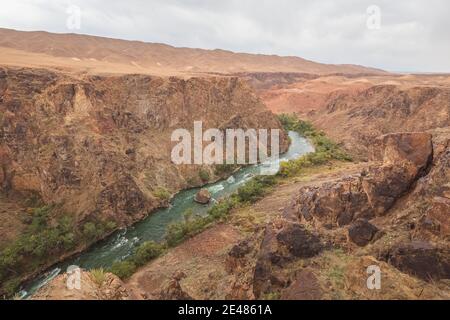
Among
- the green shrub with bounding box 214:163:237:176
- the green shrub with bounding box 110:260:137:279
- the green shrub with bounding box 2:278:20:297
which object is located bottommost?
the green shrub with bounding box 2:278:20:297

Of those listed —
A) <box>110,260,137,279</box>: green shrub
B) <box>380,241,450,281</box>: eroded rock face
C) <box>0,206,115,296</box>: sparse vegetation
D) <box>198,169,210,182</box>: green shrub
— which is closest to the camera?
<box>380,241,450,281</box>: eroded rock face

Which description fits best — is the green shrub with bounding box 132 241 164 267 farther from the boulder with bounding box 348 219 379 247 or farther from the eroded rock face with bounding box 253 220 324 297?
the boulder with bounding box 348 219 379 247

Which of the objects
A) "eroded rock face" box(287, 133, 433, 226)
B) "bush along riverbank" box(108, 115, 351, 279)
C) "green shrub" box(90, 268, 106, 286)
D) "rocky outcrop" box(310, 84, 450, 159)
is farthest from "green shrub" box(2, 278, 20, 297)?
"rocky outcrop" box(310, 84, 450, 159)

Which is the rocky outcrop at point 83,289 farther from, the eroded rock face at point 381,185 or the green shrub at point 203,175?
the green shrub at point 203,175

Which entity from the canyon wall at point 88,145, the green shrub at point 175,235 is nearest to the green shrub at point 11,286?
the canyon wall at point 88,145
